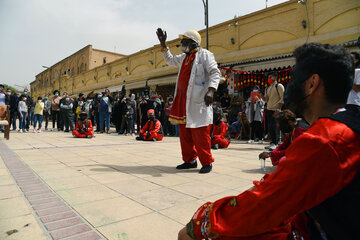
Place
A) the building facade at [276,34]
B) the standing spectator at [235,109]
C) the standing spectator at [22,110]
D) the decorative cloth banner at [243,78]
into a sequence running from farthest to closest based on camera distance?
the decorative cloth banner at [243,78] < the standing spectator at [22,110] < the standing spectator at [235,109] < the building facade at [276,34]

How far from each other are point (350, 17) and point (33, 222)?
434 inches

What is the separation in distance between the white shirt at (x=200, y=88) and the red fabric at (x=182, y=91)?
0.12 m

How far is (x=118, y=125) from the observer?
1169 cm

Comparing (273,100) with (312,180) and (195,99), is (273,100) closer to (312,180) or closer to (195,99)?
(195,99)

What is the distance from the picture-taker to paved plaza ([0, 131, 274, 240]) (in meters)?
1.85

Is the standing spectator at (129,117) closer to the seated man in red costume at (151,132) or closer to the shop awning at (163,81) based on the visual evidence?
the seated man in red costume at (151,132)

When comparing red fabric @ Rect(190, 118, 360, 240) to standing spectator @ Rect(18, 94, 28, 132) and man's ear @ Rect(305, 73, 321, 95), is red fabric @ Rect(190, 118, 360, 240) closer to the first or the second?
man's ear @ Rect(305, 73, 321, 95)

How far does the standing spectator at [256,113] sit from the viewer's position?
8.39m

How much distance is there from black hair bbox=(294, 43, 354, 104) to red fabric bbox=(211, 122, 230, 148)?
5745mm

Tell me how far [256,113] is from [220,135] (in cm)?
229

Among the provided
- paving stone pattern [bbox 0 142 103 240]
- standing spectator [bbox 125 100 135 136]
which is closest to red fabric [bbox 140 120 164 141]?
standing spectator [bbox 125 100 135 136]

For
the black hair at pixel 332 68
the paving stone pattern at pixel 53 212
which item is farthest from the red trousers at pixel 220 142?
the black hair at pixel 332 68

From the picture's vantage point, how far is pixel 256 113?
8492 mm

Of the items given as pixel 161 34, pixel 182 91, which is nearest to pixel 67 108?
pixel 161 34
